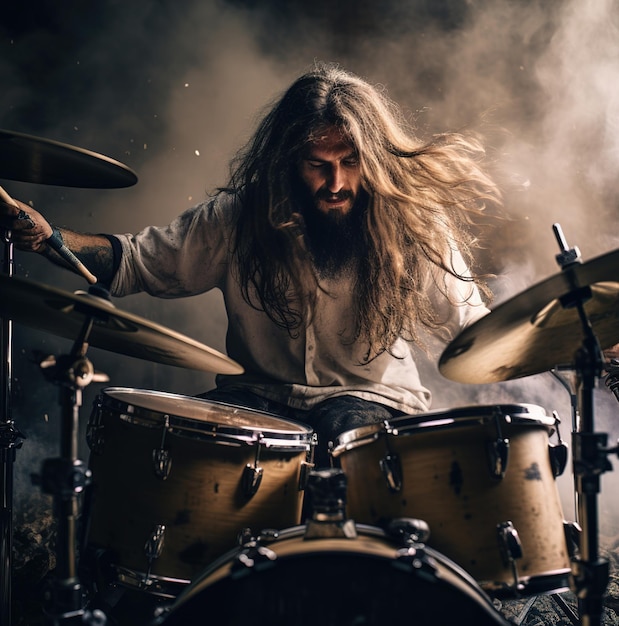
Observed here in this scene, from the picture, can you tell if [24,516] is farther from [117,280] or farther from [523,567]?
[523,567]

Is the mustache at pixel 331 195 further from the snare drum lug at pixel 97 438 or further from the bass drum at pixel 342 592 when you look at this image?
the bass drum at pixel 342 592

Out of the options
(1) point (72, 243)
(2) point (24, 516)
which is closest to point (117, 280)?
(1) point (72, 243)

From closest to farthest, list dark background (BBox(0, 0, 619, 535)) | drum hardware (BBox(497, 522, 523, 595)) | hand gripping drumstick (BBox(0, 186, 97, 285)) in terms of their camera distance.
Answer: drum hardware (BBox(497, 522, 523, 595)) → hand gripping drumstick (BBox(0, 186, 97, 285)) → dark background (BBox(0, 0, 619, 535))

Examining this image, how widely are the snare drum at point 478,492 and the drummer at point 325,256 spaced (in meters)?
0.77

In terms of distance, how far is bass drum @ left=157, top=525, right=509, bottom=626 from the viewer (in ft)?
3.78

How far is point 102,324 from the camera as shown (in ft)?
5.08

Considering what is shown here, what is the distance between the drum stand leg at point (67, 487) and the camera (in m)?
1.36

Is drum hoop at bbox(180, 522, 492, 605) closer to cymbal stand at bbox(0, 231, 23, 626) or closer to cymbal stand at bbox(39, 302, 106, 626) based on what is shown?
cymbal stand at bbox(39, 302, 106, 626)

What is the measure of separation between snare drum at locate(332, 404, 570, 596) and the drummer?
0.77 meters

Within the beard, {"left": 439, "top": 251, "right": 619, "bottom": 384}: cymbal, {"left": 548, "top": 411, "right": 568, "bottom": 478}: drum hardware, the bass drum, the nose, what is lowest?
the bass drum

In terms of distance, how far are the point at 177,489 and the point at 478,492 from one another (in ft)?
2.41

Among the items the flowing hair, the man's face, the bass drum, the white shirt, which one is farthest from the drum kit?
the man's face

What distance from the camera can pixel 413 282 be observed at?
2.56 meters

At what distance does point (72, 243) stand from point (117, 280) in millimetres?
219
